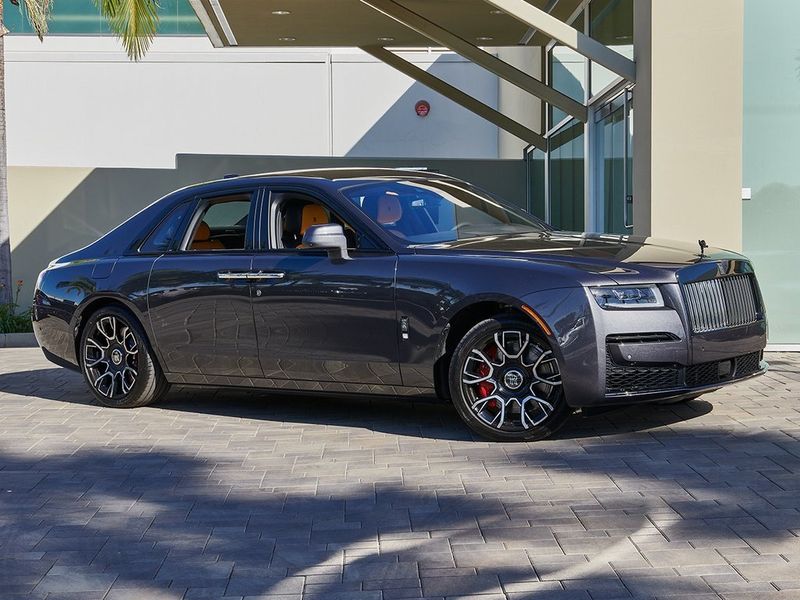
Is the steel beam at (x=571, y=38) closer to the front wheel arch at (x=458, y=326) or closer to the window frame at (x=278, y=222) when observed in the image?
the window frame at (x=278, y=222)

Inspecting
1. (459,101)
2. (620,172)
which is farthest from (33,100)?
(620,172)

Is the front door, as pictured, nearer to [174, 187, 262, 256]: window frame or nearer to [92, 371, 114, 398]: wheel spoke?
→ [174, 187, 262, 256]: window frame

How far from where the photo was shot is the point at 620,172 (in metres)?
12.5

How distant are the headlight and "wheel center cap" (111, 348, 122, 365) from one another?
148 inches

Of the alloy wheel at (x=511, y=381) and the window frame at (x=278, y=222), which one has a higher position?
the window frame at (x=278, y=222)

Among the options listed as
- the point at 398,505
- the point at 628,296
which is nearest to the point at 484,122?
the point at 628,296

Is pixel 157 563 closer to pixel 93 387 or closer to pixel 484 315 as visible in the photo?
pixel 484 315

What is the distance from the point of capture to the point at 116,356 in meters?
8.84

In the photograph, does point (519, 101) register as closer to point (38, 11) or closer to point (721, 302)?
point (38, 11)

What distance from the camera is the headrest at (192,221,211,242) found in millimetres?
8586

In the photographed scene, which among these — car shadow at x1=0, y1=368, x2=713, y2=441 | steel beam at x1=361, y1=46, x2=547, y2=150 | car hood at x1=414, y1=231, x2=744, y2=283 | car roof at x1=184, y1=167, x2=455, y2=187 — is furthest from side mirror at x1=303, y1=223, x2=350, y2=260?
steel beam at x1=361, y1=46, x2=547, y2=150

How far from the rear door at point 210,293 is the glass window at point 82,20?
60.3 ft

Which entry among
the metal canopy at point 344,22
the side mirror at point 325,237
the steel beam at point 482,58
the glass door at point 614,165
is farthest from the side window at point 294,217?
the metal canopy at point 344,22

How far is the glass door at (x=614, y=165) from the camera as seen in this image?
39.6ft
